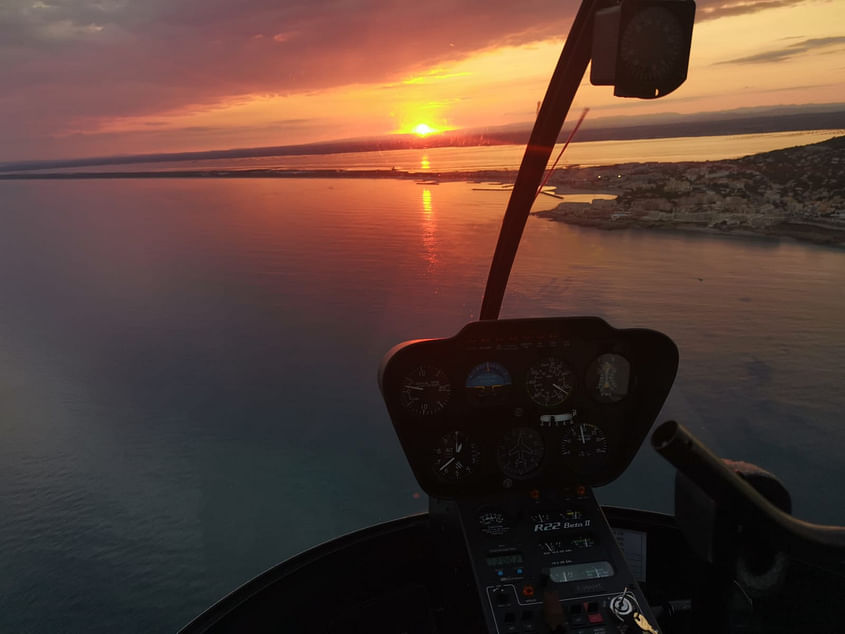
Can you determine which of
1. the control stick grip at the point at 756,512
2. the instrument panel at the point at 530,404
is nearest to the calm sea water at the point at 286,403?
the instrument panel at the point at 530,404

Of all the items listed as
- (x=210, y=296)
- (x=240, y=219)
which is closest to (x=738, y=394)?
(x=210, y=296)

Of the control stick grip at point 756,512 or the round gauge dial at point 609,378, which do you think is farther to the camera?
the round gauge dial at point 609,378

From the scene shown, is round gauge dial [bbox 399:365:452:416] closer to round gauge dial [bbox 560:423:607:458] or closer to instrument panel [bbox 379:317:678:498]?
instrument panel [bbox 379:317:678:498]

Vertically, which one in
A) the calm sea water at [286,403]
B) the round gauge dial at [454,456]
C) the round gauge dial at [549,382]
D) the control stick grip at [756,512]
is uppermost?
the control stick grip at [756,512]

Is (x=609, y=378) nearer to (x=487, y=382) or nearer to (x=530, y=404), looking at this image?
(x=530, y=404)

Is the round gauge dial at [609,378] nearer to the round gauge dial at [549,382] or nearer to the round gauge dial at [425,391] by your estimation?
the round gauge dial at [549,382]

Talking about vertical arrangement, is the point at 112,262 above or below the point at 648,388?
below

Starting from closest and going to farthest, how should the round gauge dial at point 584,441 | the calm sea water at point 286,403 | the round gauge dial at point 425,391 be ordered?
the round gauge dial at point 425,391 < the round gauge dial at point 584,441 < the calm sea water at point 286,403

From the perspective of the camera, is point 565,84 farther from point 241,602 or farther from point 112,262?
point 112,262

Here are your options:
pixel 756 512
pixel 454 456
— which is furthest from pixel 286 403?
pixel 756 512
